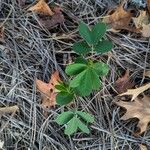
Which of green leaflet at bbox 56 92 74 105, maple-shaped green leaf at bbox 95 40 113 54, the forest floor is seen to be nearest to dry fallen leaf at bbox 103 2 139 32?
the forest floor

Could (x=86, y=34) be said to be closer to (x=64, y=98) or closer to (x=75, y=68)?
(x=75, y=68)

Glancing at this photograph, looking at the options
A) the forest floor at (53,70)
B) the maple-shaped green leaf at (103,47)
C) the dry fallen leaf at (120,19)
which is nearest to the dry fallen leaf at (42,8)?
the forest floor at (53,70)

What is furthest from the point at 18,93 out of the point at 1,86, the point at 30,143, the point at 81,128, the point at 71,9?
the point at 71,9

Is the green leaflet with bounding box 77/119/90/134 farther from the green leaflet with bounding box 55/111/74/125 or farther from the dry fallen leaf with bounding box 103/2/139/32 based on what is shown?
the dry fallen leaf with bounding box 103/2/139/32

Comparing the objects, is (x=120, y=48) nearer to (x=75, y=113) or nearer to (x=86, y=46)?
(x=86, y=46)

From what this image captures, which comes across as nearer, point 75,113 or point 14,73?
point 75,113

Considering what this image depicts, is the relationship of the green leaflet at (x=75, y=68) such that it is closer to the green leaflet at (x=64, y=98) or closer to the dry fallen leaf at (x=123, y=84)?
the green leaflet at (x=64, y=98)
